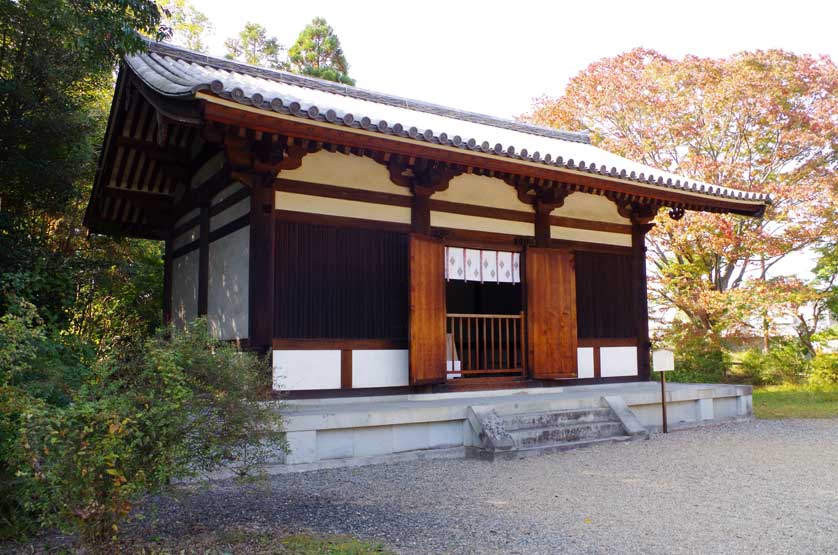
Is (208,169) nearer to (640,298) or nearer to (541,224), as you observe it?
(541,224)

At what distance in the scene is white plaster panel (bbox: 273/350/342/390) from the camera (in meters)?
6.41

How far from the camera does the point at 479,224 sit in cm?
786

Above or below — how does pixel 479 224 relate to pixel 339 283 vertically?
above

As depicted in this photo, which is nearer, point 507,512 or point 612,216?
point 507,512

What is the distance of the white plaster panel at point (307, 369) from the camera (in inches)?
252

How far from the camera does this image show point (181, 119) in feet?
17.3

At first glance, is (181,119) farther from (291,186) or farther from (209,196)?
(209,196)

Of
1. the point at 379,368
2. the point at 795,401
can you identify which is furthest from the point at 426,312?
the point at 795,401

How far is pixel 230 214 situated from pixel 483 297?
16.3 ft

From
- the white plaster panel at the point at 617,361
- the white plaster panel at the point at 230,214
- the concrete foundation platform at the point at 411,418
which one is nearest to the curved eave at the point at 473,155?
the white plaster panel at the point at 230,214

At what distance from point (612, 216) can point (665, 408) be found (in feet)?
9.18

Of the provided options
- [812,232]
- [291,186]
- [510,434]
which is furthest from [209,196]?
[812,232]

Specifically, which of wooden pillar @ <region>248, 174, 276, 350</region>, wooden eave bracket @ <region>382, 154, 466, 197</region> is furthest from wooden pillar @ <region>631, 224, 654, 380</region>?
wooden pillar @ <region>248, 174, 276, 350</region>

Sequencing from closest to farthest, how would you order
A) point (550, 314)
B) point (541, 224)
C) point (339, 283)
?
point (339, 283)
point (550, 314)
point (541, 224)
